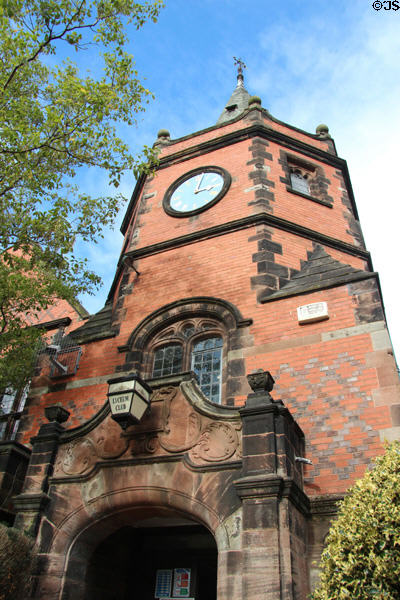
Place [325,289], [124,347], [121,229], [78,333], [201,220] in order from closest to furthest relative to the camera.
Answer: [325,289] < [124,347] < [78,333] < [201,220] < [121,229]

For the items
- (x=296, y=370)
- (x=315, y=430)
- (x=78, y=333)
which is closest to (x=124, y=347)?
(x=78, y=333)

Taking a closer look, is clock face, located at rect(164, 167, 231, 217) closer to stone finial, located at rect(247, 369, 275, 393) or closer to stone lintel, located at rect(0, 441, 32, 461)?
stone finial, located at rect(247, 369, 275, 393)

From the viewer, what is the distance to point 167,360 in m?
10.6

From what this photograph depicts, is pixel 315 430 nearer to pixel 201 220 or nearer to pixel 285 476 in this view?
pixel 285 476

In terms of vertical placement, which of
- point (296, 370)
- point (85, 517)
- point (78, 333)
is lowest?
point (85, 517)

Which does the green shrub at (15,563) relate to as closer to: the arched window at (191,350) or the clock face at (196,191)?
the arched window at (191,350)

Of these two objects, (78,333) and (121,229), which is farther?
(121,229)

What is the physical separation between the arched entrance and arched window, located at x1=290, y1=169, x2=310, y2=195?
931cm

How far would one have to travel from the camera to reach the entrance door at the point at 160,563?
8.60 m

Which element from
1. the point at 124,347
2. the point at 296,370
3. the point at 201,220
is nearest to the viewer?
the point at 296,370

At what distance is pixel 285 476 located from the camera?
20.6 ft

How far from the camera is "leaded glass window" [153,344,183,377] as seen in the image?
34.2 ft

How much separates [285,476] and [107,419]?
3039 millimetres

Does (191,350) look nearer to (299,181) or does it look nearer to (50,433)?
(50,433)
